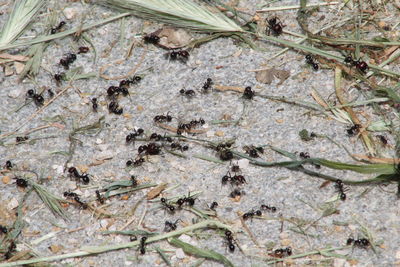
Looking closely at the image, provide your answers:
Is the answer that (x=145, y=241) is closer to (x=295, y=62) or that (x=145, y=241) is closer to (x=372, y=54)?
(x=295, y=62)

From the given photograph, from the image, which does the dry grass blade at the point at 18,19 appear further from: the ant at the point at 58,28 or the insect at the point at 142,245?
the insect at the point at 142,245

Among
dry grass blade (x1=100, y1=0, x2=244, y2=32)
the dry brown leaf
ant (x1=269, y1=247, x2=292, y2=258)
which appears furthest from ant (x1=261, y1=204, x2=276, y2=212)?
dry grass blade (x1=100, y1=0, x2=244, y2=32)

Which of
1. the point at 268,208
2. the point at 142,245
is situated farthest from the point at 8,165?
the point at 268,208

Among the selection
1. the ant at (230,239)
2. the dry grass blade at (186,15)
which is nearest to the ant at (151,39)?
the dry grass blade at (186,15)

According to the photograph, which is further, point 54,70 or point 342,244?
point 54,70

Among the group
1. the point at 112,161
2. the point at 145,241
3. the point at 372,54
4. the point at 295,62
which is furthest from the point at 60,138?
the point at 372,54

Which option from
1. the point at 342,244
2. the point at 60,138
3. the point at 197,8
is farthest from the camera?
the point at 197,8

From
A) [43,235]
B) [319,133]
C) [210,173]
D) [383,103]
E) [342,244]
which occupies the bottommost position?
[43,235]

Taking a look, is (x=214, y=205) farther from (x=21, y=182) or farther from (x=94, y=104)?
(x=21, y=182)
